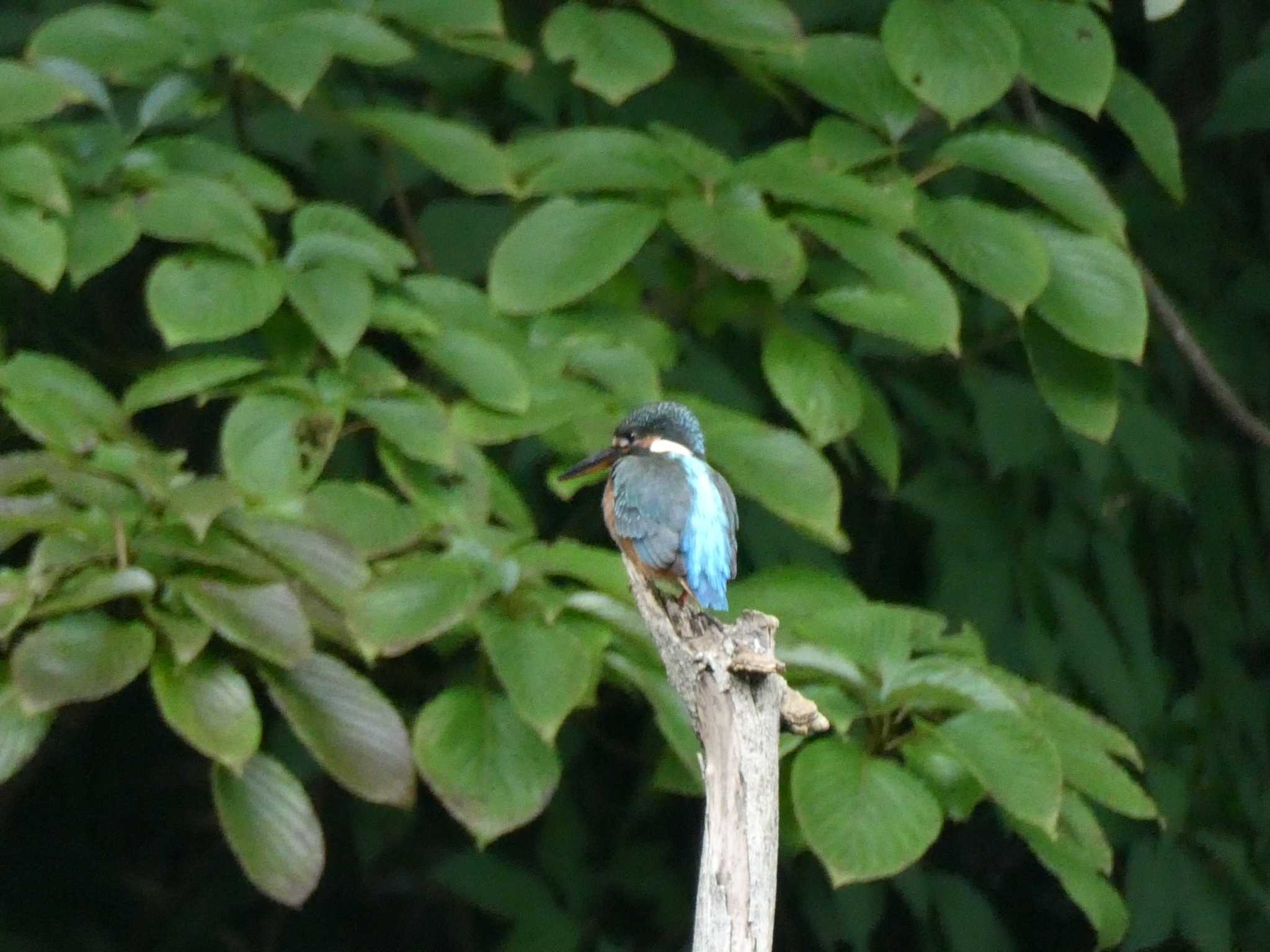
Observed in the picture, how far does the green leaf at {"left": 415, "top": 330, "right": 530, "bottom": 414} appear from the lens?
2109 mm

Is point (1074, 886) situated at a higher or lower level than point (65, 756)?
higher

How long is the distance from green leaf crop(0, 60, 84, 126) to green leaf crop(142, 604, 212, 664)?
0.65 meters

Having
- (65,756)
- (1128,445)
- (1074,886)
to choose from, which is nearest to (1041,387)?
(1128,445)

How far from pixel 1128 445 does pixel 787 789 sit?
3.17ft

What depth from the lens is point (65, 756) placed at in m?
2.76

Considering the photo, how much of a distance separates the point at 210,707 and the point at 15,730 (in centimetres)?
19

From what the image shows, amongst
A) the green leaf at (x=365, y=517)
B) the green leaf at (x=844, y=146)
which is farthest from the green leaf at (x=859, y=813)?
the green leaf at (x=844, y=146)

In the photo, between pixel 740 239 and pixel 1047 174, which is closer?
pixel 740 239

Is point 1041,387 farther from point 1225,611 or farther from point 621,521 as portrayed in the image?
point 1225,611

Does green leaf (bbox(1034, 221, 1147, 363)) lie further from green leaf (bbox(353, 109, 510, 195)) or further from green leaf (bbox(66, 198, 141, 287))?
green leaf (bbox(66, 198, 141, 287))

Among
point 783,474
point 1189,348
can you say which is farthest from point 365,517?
point 1189,348

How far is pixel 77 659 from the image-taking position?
173cm

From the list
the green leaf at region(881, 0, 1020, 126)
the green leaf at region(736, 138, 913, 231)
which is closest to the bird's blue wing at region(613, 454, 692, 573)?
the green leaf at region(736, 138, 913, 231)

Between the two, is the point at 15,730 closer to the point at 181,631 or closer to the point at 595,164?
the point at 181,631
